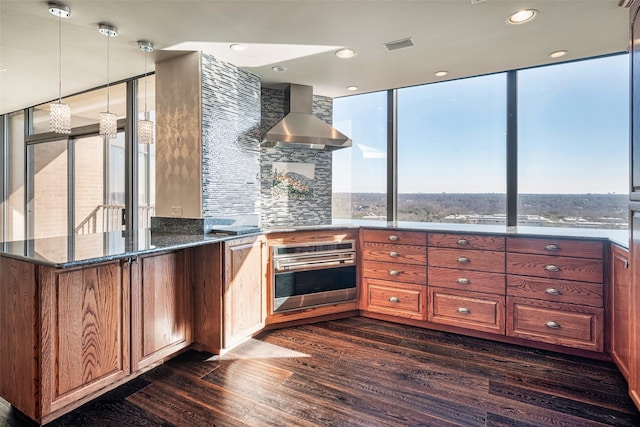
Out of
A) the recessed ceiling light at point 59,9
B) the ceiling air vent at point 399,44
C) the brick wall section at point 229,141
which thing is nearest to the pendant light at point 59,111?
the recessed ceiling light at point 59,9

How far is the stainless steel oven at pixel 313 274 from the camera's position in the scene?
3.10 m

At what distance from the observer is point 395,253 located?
3211mm

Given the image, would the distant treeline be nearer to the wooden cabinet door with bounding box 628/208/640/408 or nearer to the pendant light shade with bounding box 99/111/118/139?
the wooden cabinet door with bounding box 628/208/640/408

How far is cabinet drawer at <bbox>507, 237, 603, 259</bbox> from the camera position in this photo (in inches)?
97.3

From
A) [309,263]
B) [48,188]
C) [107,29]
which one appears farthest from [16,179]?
[309,263]

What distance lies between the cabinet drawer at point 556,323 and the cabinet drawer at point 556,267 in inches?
8.6

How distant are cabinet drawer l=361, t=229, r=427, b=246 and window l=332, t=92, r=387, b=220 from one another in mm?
726

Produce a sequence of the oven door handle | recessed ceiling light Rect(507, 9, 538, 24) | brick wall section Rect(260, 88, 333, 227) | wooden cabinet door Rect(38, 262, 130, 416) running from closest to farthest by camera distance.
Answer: wooden cabinet door Rect(38, 262, 130, 416), recessed ceiling light Rect(507, 9, 538, 24), the oven door handle, brick wall section Rect(260, 88, 333, 227)

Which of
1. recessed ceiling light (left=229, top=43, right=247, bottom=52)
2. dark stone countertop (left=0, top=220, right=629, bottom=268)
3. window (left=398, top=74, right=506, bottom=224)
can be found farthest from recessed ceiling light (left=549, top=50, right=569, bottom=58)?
recessed ceiling light (left=229, top=43, right=247, bottom=52)

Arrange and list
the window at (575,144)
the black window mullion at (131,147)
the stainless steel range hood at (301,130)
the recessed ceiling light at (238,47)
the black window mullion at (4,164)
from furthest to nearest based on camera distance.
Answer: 1. the black window mullion at (4,164)
2. the black window mullion at (131,147)
3. the stainless steel range hood at (301,130)
4. the window at (575,144)
5. the recessed ceiling light at (238,47)

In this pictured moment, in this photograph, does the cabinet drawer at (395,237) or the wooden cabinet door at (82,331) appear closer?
the wooden cabinet door at (82,331)

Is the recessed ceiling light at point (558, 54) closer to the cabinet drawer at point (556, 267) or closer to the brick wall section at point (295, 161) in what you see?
the cabinet drawer at point (556, 267)

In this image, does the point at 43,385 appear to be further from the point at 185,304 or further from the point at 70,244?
the point at 185,304

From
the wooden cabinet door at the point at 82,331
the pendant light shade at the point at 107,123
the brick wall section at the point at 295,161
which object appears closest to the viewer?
the wooden cabinet door at the point at 82,331
